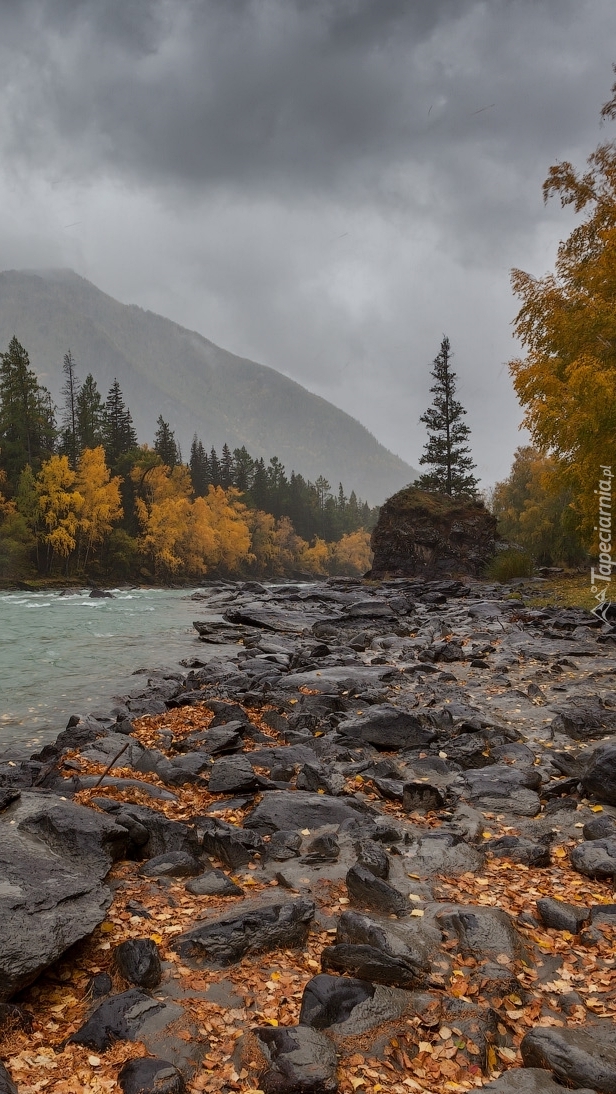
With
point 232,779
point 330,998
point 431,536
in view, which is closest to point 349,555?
point 431,536

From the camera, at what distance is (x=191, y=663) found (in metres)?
14.9

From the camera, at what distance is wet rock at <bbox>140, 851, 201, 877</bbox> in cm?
464

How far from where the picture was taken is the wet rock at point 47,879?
10.7 feet

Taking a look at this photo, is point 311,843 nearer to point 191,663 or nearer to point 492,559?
point 191,663

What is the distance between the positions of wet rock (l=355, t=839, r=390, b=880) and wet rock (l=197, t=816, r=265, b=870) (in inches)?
34.6

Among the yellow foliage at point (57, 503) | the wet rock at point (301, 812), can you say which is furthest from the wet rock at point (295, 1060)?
the yellow foliage at point (57, 503)

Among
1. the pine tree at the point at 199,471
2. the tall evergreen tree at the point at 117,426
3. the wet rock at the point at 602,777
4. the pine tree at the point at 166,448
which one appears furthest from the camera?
the pine tree at the point at 199,471

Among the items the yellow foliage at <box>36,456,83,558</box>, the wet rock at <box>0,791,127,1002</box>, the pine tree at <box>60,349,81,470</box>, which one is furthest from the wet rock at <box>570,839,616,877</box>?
the pine tree at <box>60,349,81,470</box>

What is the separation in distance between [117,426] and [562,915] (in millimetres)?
81395

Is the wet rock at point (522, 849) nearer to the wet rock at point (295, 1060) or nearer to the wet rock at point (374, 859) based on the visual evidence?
the wet rock at point (374, 859)

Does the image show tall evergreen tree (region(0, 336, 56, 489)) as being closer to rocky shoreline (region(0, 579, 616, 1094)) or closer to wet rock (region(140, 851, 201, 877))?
rocky shoreline (region(0, 579, 616, 1094))

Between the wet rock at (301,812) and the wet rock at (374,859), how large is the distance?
588 millimetres

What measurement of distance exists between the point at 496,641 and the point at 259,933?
40.0 feet

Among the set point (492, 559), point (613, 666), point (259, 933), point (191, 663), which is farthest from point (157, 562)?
point (259, 933)
